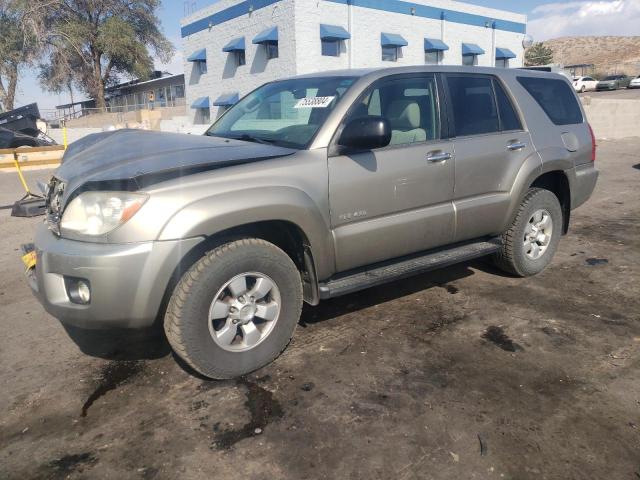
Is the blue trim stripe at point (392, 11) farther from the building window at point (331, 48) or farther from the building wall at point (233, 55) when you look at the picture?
the building window at point (331, 48)

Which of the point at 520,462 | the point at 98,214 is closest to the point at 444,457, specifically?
the point at 520,462

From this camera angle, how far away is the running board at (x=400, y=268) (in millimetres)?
3311

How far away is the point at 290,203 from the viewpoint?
118 inches

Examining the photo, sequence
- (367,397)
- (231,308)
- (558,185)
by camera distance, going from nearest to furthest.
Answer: (367,397) → (231,308) → (558,185)

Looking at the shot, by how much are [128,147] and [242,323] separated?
1344 millimetres

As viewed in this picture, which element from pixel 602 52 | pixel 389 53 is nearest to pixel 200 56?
pixel 389 53

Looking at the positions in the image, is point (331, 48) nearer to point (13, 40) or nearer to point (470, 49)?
point (470, 49)

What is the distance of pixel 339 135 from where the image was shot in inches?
128

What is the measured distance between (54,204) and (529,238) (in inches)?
150

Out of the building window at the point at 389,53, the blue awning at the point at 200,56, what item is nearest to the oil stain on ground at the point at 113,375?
the building window at the point at 389,53

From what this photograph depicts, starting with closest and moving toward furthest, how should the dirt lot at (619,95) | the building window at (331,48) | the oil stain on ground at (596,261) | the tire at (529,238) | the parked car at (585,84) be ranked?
the tire at (529,238)
the oil stain on ground at (596,261)
the building window at (331,48)
the dirt lot at (619,95)
the parked car at (585,84)

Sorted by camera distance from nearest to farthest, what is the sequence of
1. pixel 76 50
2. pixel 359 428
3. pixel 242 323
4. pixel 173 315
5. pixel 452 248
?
pixel 359 428, pixel 173 315, pixel 242 323, pixel 452 248, pixel 76 50

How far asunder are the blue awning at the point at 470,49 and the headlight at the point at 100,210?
2735 cm

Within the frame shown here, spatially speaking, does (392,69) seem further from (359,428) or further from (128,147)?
(359,428)
